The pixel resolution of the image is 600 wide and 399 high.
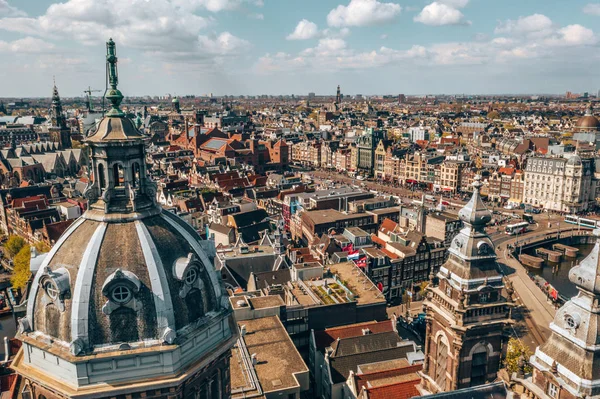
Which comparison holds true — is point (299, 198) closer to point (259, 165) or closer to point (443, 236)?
point (443, 236)

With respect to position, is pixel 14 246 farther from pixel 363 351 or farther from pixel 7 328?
pixel 363 351

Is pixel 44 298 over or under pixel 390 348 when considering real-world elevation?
over

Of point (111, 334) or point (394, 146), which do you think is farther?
point (394, 146)

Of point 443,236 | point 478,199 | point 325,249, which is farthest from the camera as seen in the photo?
point 443,236

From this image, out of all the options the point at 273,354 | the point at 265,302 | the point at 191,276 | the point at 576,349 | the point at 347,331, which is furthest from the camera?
the point at 265,302

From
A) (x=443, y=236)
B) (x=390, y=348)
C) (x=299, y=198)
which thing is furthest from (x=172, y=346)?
(x=299, y=198)

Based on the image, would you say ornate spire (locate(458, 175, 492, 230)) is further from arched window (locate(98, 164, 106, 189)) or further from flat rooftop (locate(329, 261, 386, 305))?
flat rooftop (locate(329, 261, 386, 305))

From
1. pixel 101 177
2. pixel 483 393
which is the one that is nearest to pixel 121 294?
pixel 101 177
